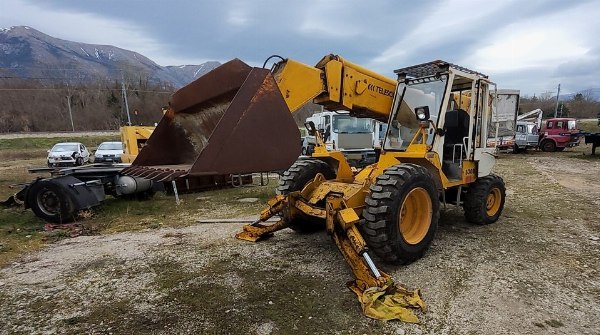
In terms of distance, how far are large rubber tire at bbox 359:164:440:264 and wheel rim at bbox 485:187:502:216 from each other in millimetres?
2333

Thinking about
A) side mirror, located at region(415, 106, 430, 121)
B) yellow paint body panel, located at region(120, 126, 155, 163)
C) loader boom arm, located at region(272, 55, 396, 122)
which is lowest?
yellow paint body panel, located at region(120, 126, 155, 163)

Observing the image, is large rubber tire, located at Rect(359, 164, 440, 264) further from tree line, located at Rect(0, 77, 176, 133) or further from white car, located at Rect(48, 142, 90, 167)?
tree line, located at Rect(0, 77, 176, 133)

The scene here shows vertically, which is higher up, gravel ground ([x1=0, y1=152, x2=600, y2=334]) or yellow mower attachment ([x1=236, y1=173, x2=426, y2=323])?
yellow mower attachment ([x1=236, y1=173, x2=426, y2=323])

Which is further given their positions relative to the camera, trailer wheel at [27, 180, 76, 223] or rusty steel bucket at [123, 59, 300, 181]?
trailer wheel at [27, 180, 76, 223]

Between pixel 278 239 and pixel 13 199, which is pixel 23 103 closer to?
pixel 13 199

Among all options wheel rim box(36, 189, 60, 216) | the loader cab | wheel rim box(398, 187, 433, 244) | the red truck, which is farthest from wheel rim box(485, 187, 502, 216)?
the red truck

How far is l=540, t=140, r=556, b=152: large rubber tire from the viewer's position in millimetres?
23797

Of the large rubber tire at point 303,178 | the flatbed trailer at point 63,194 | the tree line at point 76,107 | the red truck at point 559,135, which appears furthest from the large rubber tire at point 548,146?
the tree line at point 76,107

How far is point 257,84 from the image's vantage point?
3.53 meters

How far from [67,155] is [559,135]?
28799 millimetres

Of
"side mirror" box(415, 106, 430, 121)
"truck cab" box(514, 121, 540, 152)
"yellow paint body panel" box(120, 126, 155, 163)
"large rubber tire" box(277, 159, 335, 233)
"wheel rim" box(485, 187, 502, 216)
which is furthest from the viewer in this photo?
"truck cab" box(514, 121, 540, 152)

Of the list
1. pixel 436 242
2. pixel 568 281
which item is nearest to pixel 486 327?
pixel 568 281

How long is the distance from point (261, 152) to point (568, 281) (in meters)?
3.81

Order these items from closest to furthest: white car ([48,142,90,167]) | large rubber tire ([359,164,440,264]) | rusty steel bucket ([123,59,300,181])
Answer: rusty steel bucket ([123,59,300,181]), large rubber tire ([359,164,440,264]), white car ([48,142,90,167])
